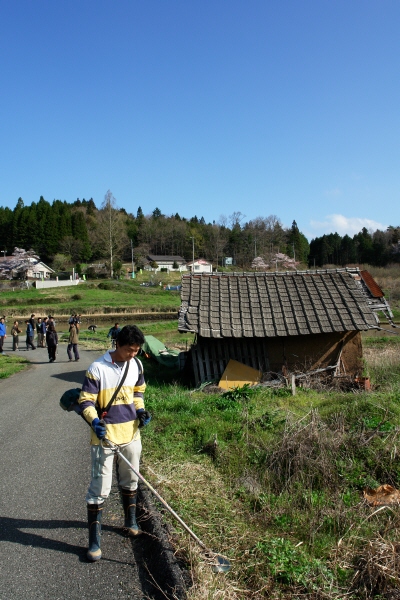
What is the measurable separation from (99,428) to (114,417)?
0.83ft

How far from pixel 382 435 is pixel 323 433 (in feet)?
2.73

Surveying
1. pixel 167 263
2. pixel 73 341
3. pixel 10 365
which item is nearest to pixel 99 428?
pixel 10 365

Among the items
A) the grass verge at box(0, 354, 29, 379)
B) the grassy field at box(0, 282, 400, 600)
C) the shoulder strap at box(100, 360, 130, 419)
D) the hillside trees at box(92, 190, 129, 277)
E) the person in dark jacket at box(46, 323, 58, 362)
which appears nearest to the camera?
the grassy field at box(0, 282, 400, 600)

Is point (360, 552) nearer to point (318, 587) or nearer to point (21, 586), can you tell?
point (318, 587)

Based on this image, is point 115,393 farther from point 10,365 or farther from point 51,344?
point 51,344

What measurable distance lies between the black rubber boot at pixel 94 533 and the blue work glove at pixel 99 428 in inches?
23.8

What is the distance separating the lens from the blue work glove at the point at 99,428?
3922 millimetres

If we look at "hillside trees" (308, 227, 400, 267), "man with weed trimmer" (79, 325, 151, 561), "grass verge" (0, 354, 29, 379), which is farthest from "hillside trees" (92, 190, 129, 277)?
"man with weed trimmer" (79, 325, 151, 561)

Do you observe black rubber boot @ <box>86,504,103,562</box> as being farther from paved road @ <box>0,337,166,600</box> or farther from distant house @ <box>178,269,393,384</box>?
distant house @ <box>178,269,393,384</box>

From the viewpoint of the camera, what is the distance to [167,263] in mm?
90125

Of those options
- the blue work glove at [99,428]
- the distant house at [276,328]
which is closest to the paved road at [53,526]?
the blue work glove at [99,428]

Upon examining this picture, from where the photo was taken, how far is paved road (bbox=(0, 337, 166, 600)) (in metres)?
3.50

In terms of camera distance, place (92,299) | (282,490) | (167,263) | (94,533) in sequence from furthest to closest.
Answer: (167,263) → (92,299) → (282,490) → (94,533)

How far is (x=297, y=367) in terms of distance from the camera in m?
12.4
